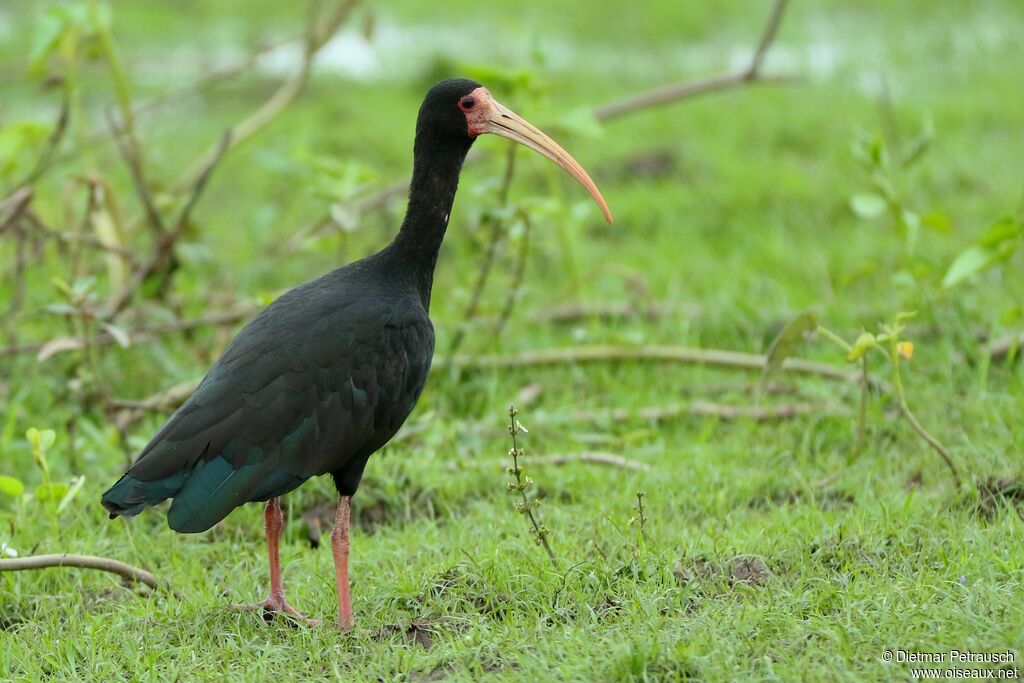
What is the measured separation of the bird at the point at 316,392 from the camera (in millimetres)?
4047

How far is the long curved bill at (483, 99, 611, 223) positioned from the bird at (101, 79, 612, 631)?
12 millimetres

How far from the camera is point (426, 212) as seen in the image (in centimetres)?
478

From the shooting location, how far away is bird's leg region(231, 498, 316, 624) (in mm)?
4305

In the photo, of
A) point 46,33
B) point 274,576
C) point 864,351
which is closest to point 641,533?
point 864,351

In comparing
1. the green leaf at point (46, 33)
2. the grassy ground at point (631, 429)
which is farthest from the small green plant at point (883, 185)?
the green leaf at point (46, 33)

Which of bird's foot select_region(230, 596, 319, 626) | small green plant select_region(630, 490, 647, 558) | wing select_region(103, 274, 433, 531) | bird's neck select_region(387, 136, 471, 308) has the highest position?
bird's neck select_region(387, 136, 471, 308)

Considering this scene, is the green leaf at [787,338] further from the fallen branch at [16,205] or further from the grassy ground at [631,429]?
the fallen branch at [16,205]

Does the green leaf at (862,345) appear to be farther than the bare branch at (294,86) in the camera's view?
No

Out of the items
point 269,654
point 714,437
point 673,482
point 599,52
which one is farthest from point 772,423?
point 599,52

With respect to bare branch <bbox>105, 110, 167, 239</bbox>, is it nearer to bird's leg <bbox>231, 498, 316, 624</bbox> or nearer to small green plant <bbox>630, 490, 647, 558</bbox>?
bird's leg <bbox>231, 498, 316, 624</bbox>

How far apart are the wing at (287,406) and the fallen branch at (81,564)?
49 cm

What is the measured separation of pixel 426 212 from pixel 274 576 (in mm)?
1363

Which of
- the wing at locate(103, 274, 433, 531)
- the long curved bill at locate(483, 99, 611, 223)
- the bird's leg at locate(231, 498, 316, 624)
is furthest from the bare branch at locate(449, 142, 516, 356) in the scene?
the bird's leg at locate(231, 498, 316, 624)

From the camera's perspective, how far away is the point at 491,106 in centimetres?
480
